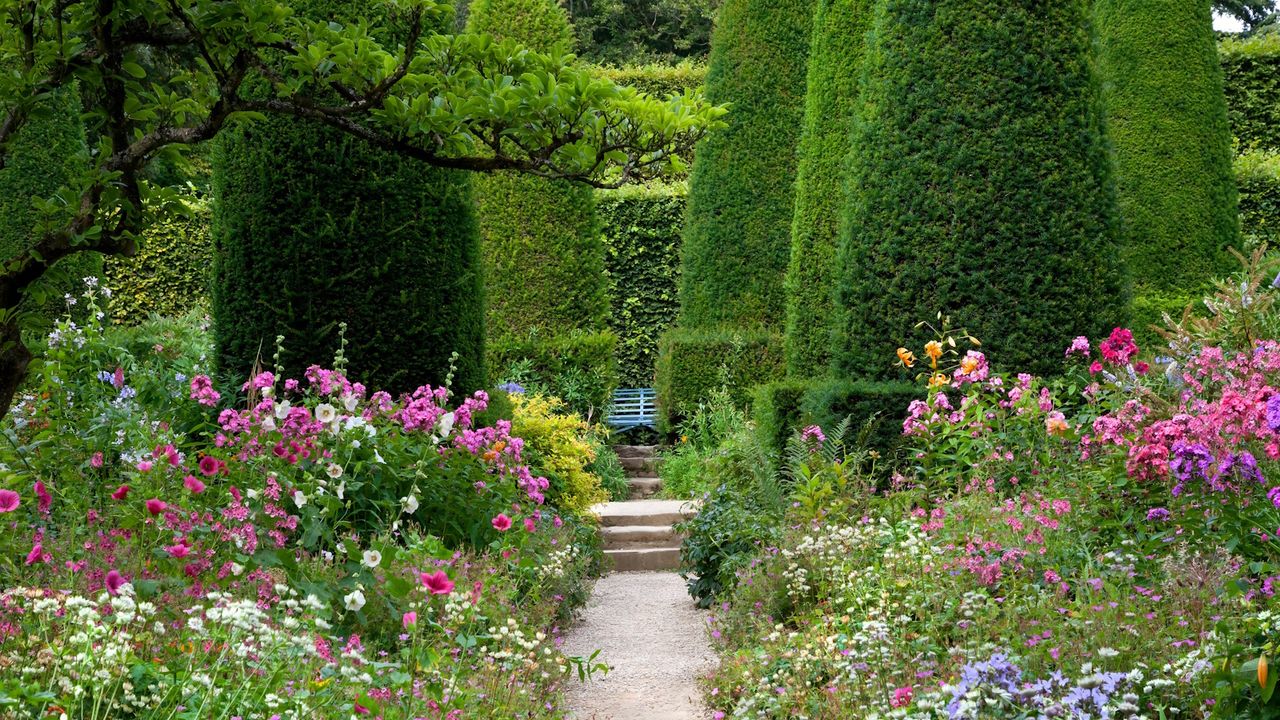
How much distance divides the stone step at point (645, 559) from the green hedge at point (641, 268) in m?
5.74

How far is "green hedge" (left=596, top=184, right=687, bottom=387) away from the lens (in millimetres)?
14836

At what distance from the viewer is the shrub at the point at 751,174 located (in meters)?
12.0

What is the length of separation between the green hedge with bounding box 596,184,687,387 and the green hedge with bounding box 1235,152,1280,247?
22.1ft

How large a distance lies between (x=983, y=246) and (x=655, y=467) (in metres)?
6.12

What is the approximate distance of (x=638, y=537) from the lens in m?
9.45

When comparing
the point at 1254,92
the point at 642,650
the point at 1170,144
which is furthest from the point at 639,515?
the point at 1254,92

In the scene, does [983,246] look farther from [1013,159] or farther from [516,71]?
[516,71]

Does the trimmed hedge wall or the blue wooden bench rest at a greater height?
the trimmed hedge wall

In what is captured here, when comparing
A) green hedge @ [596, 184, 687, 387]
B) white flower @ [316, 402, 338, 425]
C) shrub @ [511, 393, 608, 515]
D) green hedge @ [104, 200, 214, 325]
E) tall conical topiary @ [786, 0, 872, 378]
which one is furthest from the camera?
A: green hedge @ [596, 184, 687, 387]

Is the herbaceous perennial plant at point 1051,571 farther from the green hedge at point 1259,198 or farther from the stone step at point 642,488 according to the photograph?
the green hedge at point 1259,198

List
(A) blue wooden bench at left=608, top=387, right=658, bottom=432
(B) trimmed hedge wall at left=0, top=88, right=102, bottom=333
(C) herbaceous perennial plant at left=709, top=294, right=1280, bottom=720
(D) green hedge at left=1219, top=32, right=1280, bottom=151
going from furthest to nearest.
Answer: (D) green hedge at left=1219, top=32, right=1280, bottom=151 → (A) blue wooden bench at left=608, top=387, right=658, bottom=432 → (B) trimmed hedge wall at left=0, top=88, right=102, bottom=333 → (C) herbaceous perennial plant at left=709, top=294, right=1280, bottom=720

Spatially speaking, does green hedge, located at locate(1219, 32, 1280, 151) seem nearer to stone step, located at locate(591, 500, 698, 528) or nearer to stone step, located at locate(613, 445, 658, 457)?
stone step, located at locate(613, 445, 658, 457)

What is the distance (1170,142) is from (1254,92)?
4.80m

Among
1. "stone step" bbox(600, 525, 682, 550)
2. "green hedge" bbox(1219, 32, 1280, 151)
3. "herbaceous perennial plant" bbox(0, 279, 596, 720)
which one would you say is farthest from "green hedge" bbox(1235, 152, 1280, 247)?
"herbaceous perennial plant" bbox(0, 279, 596, 720)
